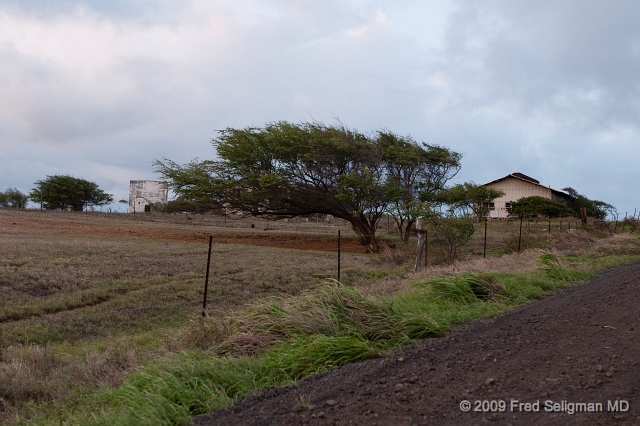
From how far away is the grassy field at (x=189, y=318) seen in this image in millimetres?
5320

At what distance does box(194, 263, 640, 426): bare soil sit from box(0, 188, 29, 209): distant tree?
72053 millimetres

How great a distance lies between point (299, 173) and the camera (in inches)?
1212

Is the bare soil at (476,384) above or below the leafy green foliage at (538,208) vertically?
below

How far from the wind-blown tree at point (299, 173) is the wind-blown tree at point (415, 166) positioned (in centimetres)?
13

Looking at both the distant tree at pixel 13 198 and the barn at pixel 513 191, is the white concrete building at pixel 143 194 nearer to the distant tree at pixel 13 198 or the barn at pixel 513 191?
the distant tree at pixel 13 198

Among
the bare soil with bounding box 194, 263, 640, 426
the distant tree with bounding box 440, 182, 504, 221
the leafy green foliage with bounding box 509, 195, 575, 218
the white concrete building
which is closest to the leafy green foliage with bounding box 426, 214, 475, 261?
the distant tree with bounding box 440, 182, 504, 221

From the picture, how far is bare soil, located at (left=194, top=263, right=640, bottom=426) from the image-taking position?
156 inches

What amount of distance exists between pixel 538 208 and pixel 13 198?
61.1 m

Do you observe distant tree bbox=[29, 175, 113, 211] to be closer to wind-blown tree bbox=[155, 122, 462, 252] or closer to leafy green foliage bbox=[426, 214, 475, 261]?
wind-blown tree bbox=[155, 122, 462, 252]

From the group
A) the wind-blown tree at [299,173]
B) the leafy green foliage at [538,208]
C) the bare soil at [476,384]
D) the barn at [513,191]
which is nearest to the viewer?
the bare soil at [476,384]

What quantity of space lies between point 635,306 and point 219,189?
25374 millimetres

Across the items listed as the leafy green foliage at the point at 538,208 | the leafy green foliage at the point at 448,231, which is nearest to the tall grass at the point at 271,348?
→ the leafy green foliage at the point at 448,231

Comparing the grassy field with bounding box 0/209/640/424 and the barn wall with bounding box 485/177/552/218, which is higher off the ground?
the barn wall with bounding box 485/177/552/218

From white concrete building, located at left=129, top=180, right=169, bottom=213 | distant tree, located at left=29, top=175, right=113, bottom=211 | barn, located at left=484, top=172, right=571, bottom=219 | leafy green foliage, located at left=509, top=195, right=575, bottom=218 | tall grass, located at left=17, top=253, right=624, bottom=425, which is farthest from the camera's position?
white concrete building, located at left=129, top=180, right=169, bottom=213
